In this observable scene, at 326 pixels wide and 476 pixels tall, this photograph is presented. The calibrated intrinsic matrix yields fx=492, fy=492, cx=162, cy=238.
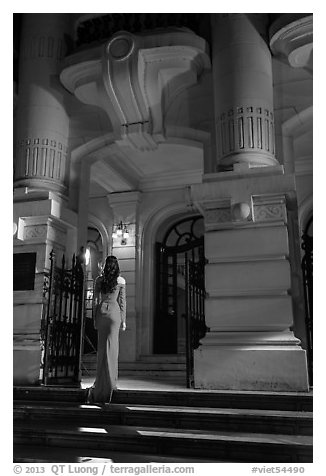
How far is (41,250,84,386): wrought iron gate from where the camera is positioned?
802 cm

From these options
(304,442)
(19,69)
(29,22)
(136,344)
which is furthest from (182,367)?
(29,22)

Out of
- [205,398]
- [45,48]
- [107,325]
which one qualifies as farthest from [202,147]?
[205,398]

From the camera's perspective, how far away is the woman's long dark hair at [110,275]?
261 inches

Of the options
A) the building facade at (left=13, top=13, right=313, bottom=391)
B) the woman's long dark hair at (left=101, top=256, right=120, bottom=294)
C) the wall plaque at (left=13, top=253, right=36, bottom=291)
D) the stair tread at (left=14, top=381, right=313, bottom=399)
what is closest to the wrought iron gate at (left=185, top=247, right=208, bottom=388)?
the building facade at (left=13, top=13, right=313, bottom=391)

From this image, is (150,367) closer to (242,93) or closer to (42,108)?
(42,108)

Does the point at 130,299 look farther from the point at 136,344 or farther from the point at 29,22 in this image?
the point at 29,22

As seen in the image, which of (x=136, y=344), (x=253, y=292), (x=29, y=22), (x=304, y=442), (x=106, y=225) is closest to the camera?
(x=304, y=442)

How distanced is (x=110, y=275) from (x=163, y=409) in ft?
6.22

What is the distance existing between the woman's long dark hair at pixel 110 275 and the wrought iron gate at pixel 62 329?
5.14 ft

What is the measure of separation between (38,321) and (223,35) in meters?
6.04

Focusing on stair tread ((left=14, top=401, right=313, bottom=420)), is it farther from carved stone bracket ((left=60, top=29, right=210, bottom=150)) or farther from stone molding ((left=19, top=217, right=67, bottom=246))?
carved stone bracket ((left=60, top=29, right=210, bottom=150))

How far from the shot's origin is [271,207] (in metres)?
7.59

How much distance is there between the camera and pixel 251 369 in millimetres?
6906

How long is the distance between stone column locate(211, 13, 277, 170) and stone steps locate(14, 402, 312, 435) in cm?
414
